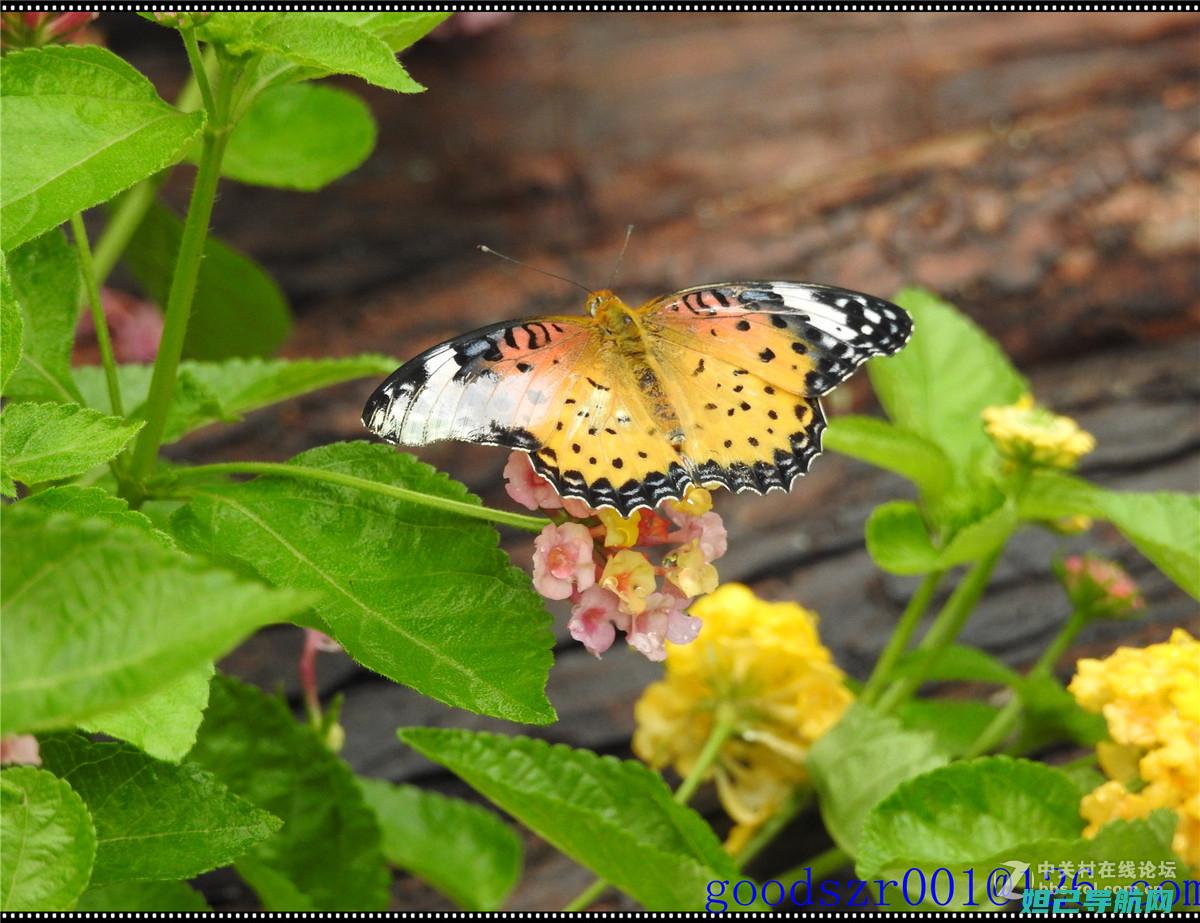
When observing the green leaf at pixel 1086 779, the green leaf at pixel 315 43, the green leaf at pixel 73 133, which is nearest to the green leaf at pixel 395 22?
the green leaf at pixel 315 43

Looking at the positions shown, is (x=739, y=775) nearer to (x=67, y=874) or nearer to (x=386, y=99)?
(x=67, y=874)

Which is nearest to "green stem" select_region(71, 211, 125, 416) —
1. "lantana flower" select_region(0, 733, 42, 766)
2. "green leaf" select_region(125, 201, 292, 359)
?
"lantana flower" select_region(0, 733, 42, 766)

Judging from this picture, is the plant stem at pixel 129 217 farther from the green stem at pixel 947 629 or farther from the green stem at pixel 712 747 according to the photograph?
the green stem at pixel 947 629

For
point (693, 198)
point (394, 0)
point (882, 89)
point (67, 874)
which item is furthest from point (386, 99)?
point (67, 874)

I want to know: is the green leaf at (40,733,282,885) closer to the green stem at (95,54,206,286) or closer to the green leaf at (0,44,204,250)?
the green leaf at (0,44,204,250)

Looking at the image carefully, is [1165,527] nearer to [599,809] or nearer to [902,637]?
[902,637]

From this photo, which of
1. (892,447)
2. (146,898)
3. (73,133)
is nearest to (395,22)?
(73,133)
